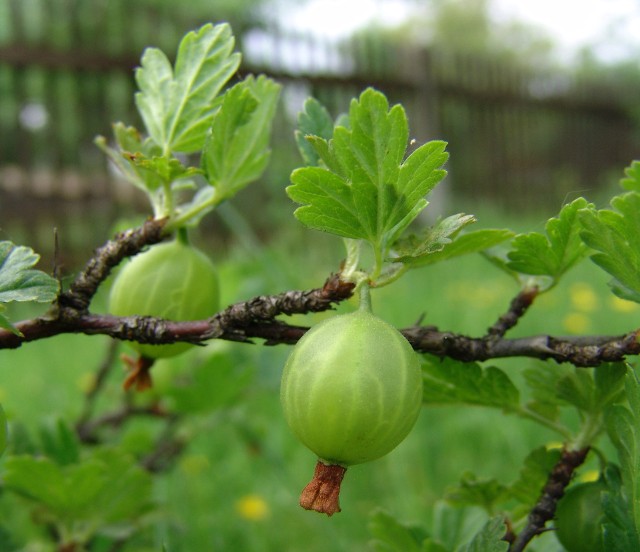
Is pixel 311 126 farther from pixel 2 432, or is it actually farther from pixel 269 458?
pixel 269 458

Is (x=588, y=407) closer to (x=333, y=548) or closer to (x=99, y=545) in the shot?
(x=99, y=545)

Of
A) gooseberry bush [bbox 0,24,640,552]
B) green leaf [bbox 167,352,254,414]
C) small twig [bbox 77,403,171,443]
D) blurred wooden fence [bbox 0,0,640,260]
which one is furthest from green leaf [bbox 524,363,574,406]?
blurred wooden fence [bbox 0,0,640,260]

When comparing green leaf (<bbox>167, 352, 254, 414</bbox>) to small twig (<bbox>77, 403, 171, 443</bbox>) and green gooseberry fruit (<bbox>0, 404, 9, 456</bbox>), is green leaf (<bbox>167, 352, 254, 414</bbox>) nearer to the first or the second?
small twig (<bbox>77, 403, 171, 443</bbox>)

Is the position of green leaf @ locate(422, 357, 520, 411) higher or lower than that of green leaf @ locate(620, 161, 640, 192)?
lower

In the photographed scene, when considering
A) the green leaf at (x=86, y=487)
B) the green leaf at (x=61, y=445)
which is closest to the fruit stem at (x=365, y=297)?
the green leaf at (x=86, y=487)

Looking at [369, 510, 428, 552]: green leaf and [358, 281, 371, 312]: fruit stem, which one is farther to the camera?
[369, 510, 428, 552]: green leaf

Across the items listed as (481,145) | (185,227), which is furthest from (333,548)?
(481,145)

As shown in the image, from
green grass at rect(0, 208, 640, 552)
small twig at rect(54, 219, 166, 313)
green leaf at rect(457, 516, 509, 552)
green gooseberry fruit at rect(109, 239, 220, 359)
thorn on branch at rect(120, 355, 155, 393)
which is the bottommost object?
green grass at rect(0, 208, 640, 552)

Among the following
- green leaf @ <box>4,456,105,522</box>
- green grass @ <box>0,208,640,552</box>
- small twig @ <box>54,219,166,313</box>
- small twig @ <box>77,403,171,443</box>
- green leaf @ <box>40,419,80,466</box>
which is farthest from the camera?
green grass @ <box>0,208,640,552</box>
